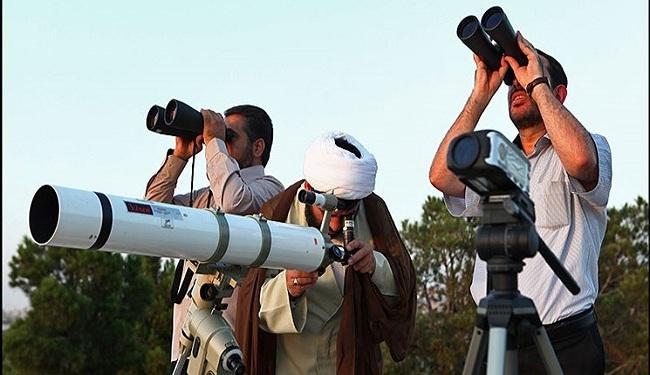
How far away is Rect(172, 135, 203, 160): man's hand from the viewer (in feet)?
10.5

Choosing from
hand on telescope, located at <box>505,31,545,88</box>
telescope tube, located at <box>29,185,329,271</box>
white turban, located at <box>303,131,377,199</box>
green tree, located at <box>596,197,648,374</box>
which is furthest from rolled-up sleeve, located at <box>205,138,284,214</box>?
green tree, located at <box>596,197,648,374</box>

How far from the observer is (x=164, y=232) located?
6.29 feet

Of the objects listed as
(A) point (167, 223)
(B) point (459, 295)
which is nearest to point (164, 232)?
A: (A) point (167, 223)

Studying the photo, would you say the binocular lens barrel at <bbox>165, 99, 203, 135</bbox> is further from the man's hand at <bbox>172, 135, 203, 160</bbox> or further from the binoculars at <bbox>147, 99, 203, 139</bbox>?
the man's hand at <bbox>172, 135, 203, 160</bbox>

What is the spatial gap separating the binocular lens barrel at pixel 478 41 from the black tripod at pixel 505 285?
848mm

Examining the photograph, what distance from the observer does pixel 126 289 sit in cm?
886

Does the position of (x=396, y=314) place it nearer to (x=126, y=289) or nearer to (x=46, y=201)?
(x=46, y=201)

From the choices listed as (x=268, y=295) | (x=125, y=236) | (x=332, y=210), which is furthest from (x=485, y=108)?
(x=125, y=236)

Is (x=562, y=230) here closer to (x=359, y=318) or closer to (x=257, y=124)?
(x=359, y=318)

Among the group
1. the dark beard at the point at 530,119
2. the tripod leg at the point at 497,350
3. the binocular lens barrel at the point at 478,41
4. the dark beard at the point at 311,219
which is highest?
the binocular lens barrel at the point at 478,41

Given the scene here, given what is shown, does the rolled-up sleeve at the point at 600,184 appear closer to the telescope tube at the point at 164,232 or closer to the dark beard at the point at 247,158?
the telescope tube at the point at 164,232

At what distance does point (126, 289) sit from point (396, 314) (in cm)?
684

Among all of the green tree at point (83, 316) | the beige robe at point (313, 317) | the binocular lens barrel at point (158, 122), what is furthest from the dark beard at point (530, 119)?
the green tree at point (83, 316)

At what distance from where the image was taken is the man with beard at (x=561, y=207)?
217 cm
